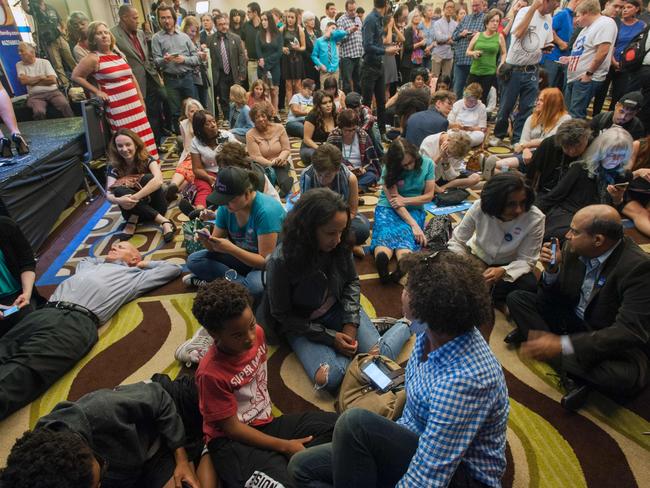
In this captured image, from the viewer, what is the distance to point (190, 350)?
2.19 m

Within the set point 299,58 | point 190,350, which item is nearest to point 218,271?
point 190,350

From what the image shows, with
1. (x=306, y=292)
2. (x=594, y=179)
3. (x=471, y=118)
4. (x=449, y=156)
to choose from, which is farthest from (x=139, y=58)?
(x=594, y=179)

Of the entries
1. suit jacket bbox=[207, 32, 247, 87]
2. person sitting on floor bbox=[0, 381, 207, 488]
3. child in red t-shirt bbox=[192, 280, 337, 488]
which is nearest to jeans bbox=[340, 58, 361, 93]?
suit jacket bbox=[207, 32, 247, 87]

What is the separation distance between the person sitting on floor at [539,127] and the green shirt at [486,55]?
198cm

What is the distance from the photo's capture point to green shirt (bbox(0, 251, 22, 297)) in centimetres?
231

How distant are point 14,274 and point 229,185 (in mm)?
1443

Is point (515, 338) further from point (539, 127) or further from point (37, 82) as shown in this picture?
point (37, 82)

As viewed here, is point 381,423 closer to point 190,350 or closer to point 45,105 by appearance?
point 190,350

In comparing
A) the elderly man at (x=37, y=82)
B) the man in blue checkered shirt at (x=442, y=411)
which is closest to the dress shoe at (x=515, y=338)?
the man in blue checkered shirt at (x=442, y=411)

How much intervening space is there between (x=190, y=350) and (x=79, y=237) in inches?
90.7

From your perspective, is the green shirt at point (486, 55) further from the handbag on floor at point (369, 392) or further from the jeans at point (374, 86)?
the handbag on floor at point (369, 392)

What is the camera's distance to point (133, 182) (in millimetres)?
3646

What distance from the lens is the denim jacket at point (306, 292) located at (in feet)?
6.38

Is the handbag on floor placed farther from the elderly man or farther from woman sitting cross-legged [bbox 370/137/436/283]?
the elderly man
